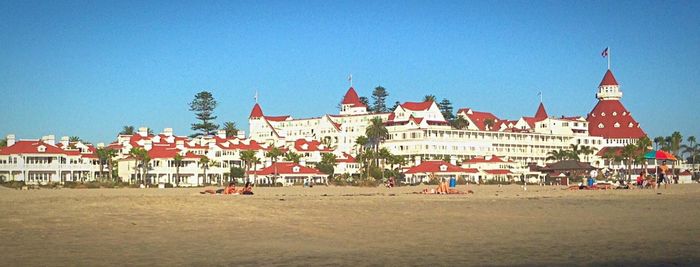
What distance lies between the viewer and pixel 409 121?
130 meters

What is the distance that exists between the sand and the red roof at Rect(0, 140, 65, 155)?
60.2 meters

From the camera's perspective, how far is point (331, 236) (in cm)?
1975

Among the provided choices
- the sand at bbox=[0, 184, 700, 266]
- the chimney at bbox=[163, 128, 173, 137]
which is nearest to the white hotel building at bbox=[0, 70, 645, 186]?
the chimney at bbox=[163, 128, 173, 137]

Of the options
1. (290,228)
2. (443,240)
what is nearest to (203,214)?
(290,228)

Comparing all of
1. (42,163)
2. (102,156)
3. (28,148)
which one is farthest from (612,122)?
(28,148)

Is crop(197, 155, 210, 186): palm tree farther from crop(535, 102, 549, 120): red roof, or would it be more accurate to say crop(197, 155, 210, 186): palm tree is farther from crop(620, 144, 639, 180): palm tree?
crop(535, 102, 549, 120): red roof

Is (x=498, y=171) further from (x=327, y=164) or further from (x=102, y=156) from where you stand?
(x=102, y=156)

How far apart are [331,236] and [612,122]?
456 feet

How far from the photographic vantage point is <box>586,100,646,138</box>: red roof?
149 m

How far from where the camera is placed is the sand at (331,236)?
1580cm

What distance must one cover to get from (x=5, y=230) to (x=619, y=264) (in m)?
13.5

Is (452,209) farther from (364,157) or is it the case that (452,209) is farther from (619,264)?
(364,157)

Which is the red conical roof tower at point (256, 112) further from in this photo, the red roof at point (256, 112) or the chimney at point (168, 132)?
the chimney at point (168, 132)

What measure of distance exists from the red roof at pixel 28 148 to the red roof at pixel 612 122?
94497 mm
